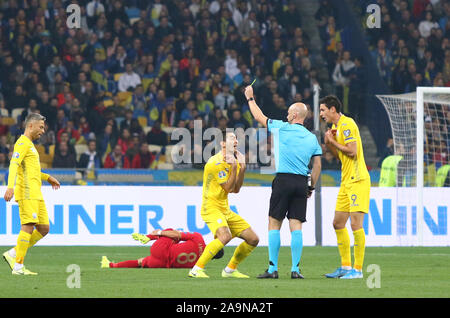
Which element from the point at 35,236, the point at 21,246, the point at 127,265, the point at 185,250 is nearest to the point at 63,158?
the point at 127,265

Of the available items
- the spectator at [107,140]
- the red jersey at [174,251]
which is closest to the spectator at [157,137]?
the spectator at [107,140]

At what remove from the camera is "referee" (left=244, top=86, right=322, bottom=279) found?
10.2 meters

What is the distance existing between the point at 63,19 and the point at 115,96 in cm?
291

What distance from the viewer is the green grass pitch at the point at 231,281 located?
28.5 feet

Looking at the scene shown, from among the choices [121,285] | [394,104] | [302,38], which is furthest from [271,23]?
[121,285]

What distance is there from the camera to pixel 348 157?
34.9 ft

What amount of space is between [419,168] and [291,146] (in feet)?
23.6

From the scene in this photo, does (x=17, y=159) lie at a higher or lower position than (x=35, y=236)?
higher

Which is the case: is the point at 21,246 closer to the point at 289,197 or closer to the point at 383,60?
the point at 289,197

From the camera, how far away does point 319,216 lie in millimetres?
17047

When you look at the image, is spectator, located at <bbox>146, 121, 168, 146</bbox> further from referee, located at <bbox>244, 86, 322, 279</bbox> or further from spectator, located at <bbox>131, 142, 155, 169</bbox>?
referee, located at <bbox>244, 86, 322, 279</bbox>

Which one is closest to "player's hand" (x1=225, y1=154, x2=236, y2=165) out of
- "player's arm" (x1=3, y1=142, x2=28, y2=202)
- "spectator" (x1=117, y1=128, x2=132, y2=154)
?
"player's arm" (x1=3, y1=142, x2=28, y2=202)

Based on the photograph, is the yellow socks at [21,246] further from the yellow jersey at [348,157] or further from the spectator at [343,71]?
the spectator at [343,71]
